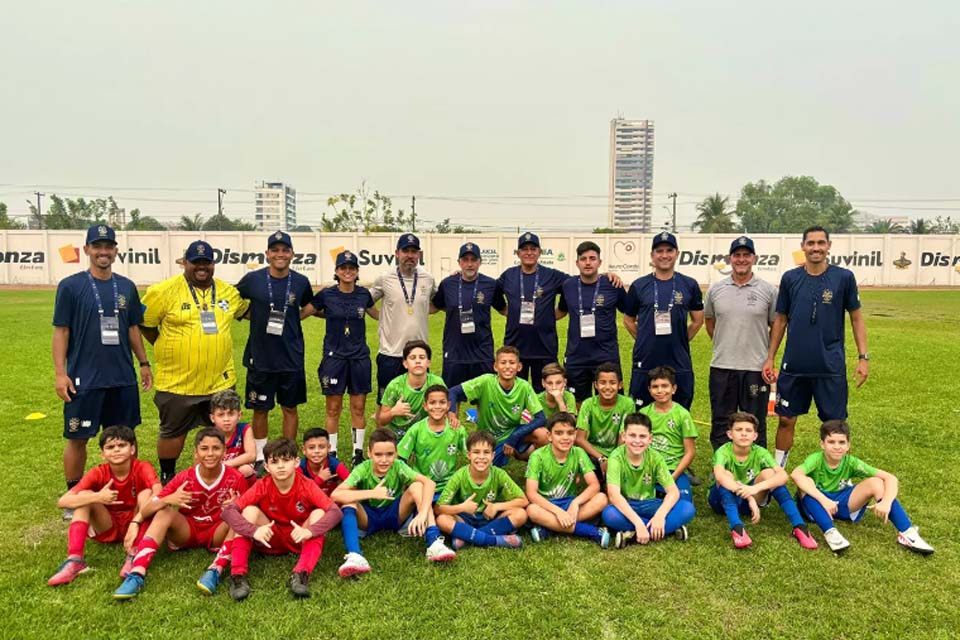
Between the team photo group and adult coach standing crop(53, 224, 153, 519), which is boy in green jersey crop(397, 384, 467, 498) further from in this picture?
adult coach standing crop(53, 224, 153, 519)

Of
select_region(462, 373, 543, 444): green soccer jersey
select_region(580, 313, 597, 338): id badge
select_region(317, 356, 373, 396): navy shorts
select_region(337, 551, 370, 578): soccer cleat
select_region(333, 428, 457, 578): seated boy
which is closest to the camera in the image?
select_region(337, 551, 370, 578): soccer cleat

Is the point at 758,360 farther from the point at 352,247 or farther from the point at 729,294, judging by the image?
the point at 352,247

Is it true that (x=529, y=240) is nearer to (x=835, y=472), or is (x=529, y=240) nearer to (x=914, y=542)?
(x=835, y=472)

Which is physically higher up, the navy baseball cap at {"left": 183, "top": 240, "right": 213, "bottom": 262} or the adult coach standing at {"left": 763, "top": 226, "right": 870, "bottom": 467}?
the navy baseball cap at {"left": 183, "top": 240, "right": 213, "bottom": 262}

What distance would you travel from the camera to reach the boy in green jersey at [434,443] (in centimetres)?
469

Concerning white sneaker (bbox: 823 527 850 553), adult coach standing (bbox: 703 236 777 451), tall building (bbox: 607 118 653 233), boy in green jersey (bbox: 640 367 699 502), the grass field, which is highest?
tall building (bbox: 607 118 653 233)

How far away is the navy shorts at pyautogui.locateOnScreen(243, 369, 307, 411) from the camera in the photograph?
5742 mm

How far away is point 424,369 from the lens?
5.29 meters

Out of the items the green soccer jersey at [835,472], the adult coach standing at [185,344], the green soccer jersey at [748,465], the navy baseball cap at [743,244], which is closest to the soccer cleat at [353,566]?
the adult coach standing at [185,344]

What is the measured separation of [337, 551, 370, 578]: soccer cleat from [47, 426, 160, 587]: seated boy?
52.2 inches

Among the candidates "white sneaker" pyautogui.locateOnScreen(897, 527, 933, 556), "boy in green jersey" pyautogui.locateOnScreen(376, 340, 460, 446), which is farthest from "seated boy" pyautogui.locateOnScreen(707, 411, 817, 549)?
"boy in green jersey" pyautogui.locateOnScreen(376, 340, 460, 446)

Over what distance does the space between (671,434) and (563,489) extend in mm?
1078

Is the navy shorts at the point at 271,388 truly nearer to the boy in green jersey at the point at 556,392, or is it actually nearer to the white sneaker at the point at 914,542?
the boy in green jersey at the point at 556,392

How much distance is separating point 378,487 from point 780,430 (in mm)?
3528
